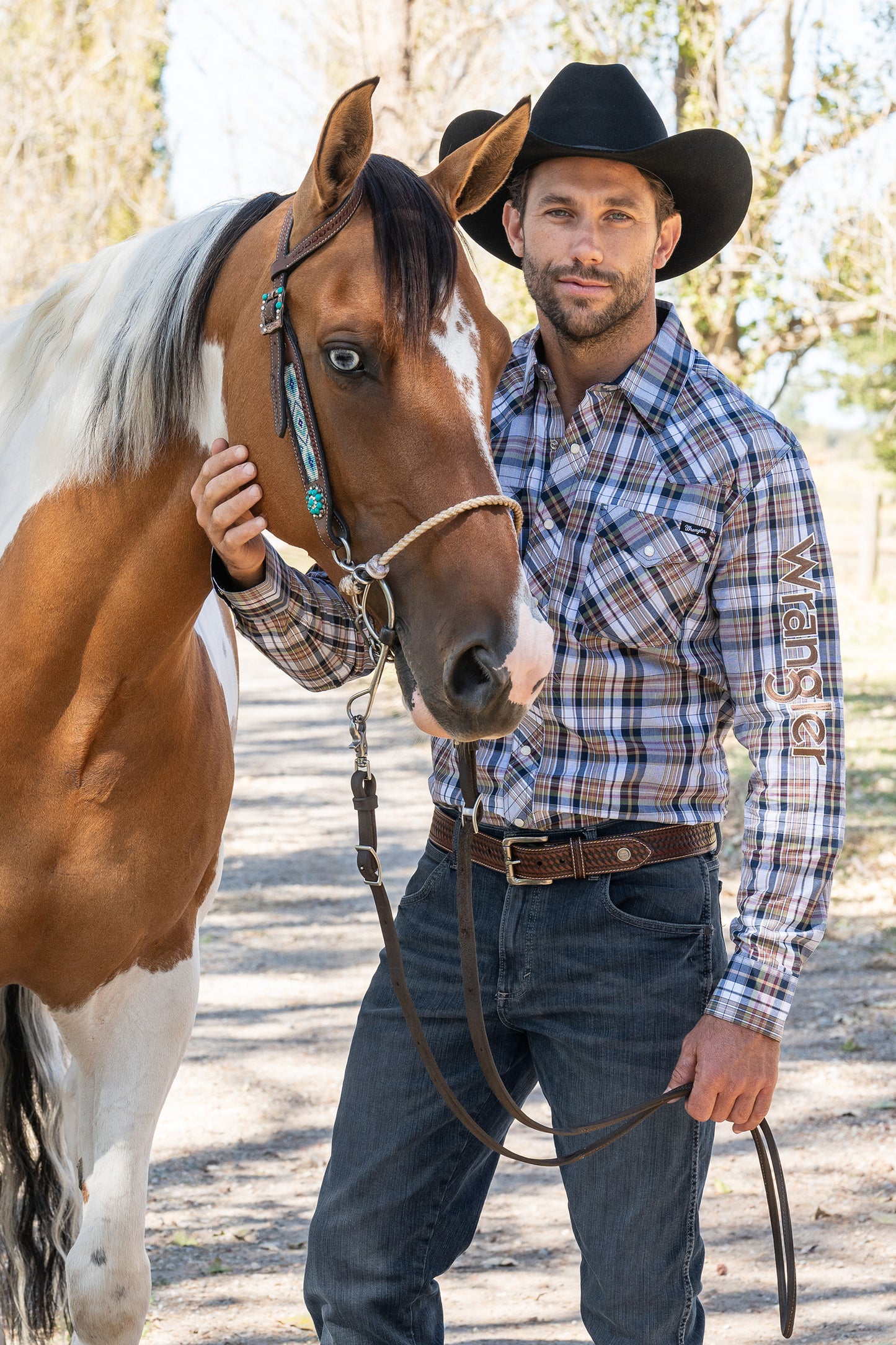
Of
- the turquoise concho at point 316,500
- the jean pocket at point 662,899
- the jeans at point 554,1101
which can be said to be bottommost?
the jeans at point 554,1101

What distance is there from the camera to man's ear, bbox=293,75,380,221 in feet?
5.20

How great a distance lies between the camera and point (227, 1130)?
371 cm

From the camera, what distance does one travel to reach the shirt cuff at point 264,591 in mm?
2012

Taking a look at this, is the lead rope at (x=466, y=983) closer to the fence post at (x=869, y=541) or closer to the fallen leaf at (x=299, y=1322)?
the fallen leaf at (x=299, y=1322)

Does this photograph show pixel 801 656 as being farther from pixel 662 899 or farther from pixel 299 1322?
pixel 299 1322

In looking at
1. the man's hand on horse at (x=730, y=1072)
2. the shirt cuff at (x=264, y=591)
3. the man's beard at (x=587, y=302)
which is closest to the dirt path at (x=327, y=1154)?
the man's hand on horse at (x=730, y=1072)

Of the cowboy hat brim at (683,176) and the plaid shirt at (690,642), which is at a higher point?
the cowboy hat brim at (683,176)

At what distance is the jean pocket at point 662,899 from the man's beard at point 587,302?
2.79 feet

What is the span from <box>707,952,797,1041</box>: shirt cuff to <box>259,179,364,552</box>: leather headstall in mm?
828

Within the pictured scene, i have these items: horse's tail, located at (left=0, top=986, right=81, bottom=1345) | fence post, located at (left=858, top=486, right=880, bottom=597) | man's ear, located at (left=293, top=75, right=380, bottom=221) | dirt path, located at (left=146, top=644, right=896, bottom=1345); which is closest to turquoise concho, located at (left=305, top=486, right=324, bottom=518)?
man's ear, located at (left=293, top=75, right=380, bottom=221)

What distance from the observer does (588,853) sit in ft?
6.34

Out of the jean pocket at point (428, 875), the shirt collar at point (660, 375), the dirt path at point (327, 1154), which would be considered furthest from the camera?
A: the dirt path at point (327, 1154)

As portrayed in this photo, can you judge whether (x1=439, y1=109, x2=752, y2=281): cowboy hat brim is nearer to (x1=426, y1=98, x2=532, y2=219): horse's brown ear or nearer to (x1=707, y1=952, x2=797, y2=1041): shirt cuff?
(x1=426, y1=98, x2=532, y2=219): horse's brown ear

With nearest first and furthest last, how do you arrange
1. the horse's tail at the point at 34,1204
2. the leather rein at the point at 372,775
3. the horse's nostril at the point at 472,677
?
1. the horse's nostril at the point at 472,677
2. the leather rein at the point at 372,775
3. the horse's tail at the point at 34,1204
